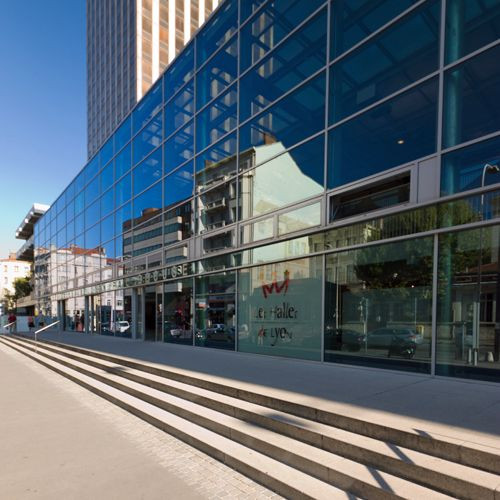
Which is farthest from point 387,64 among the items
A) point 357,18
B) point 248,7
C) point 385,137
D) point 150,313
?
point 150,313

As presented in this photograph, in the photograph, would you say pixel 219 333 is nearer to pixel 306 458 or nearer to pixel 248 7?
pixel 306 458

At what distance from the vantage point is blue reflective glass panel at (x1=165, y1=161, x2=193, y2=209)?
15164 millimetres

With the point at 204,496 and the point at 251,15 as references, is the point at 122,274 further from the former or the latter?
the point at 204,496

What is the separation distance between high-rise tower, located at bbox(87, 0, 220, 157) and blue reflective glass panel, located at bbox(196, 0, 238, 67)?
1571 inches

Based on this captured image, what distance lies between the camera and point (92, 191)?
25375mm

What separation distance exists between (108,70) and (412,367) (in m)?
67.7

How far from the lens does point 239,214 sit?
489 inches

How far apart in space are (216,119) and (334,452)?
482 inches

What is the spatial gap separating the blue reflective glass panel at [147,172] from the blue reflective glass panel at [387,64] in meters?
10.2

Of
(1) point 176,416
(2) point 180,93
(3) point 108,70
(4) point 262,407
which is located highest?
(3) point 108,70

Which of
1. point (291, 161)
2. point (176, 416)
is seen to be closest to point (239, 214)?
point (291, 161)

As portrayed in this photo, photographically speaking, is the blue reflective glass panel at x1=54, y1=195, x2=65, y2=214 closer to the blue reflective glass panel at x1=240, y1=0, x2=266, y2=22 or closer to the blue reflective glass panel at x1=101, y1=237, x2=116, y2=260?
the blue reflective glass panel at x1=101, y1=237, x2=116, y2=260

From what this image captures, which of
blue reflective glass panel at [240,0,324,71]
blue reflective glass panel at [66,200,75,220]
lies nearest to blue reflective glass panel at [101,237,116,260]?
blue reflective glass panel at [66,200,75,220]

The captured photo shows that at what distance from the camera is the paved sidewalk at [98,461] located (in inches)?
158
